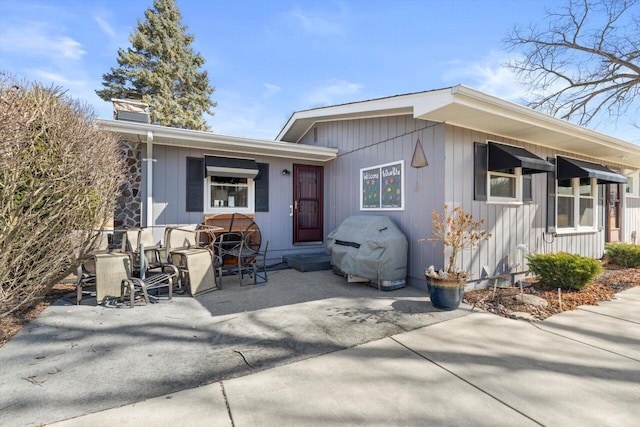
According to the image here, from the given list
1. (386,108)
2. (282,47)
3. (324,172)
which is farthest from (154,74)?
(386,108)

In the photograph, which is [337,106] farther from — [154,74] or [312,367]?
[154,74]

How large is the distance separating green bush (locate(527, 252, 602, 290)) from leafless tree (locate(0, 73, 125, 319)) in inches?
246

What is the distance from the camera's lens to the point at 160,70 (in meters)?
15.8

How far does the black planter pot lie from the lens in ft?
10.6

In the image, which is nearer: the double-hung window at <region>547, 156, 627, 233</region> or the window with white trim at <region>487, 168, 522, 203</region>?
the window with white trim at <region>487, 168, 522, 203</region>

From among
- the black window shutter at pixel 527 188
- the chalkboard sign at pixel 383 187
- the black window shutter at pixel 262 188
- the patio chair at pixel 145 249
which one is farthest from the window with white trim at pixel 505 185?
the patio chair at pixel 145 249

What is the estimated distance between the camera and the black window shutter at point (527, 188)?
4.81 m

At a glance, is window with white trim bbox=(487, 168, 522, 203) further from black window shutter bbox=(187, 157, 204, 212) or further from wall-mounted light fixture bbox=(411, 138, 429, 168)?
black window shutter bbox=(187, 157, 204, 212)

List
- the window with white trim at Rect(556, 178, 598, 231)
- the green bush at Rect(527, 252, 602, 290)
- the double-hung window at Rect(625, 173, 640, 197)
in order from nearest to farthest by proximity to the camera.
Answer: the green bush at Rect(527, 252, 602, 290) → the window with white trim at Rect(556, 178, 598, 231) → the double-hung window at Rect(625, 173, 640, 197)

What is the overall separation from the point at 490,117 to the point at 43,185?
5.21 m

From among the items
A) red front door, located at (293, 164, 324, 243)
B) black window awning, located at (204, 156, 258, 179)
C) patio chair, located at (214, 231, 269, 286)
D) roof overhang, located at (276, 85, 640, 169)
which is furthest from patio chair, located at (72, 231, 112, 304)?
roof overhang, located at (276, 85, 640, 169)

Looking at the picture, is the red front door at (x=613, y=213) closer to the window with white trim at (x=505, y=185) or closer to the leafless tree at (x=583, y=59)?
the window with white trim at (x=505, y=185)

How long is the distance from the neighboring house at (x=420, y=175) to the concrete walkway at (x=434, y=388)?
1697mm

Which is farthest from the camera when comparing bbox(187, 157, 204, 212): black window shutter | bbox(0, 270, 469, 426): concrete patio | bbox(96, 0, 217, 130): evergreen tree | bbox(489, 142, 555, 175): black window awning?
bbox(96, 0, 217, 130): evergreen tree
